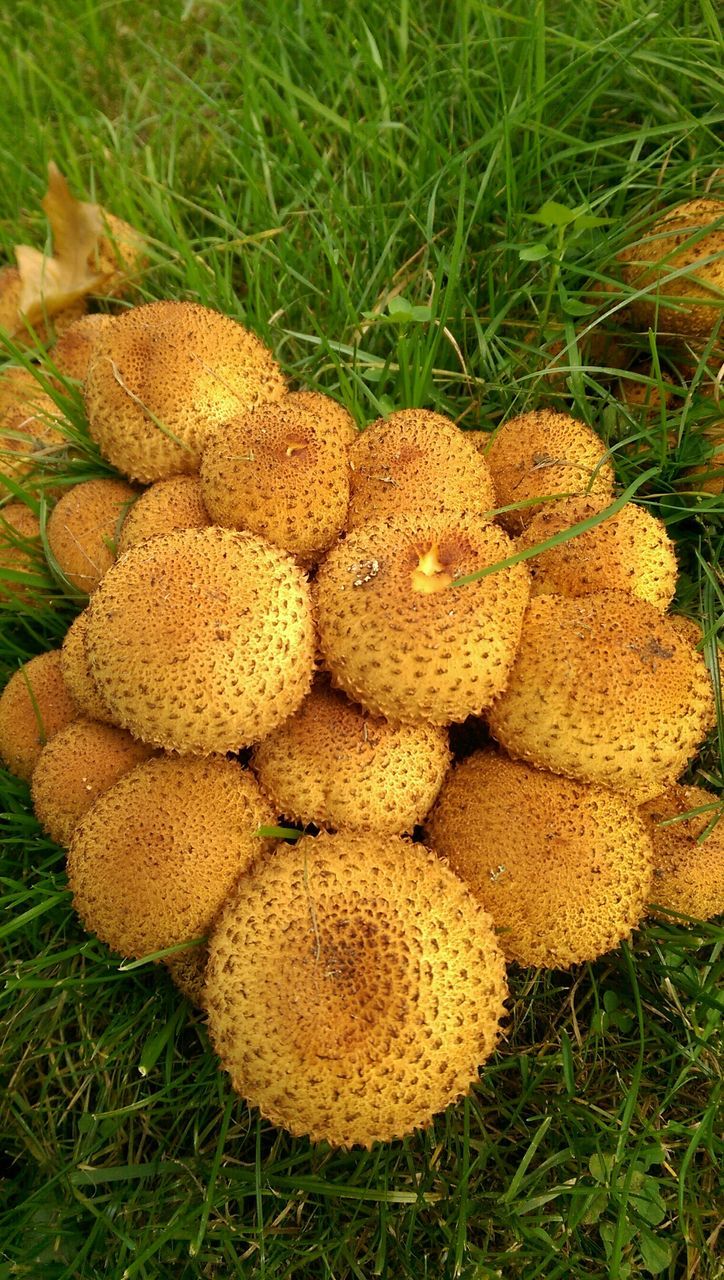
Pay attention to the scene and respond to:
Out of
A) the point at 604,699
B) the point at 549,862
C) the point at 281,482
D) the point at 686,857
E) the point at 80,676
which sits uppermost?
the point at 281,482

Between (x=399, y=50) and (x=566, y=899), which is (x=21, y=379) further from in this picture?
(x=566, y=899)

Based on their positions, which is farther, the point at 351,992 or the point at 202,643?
the point at 202,643

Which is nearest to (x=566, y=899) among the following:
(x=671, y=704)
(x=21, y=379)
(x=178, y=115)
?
(x=671, y=704)

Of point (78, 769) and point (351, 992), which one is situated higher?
A: point (78, 769)

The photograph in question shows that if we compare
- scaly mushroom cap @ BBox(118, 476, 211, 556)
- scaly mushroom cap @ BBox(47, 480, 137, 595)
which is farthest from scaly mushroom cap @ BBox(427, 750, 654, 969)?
scaly mushroom cap @ BBox(47, 480, 137, 595)

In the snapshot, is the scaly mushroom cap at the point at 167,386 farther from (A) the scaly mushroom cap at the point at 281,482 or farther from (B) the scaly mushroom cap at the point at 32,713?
(B) the scaly mushroom cap at the point at 32,713

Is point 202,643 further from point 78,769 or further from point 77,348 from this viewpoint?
point 77,348

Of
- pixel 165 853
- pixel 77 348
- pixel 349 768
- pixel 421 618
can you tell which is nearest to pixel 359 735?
pixel 349 768
